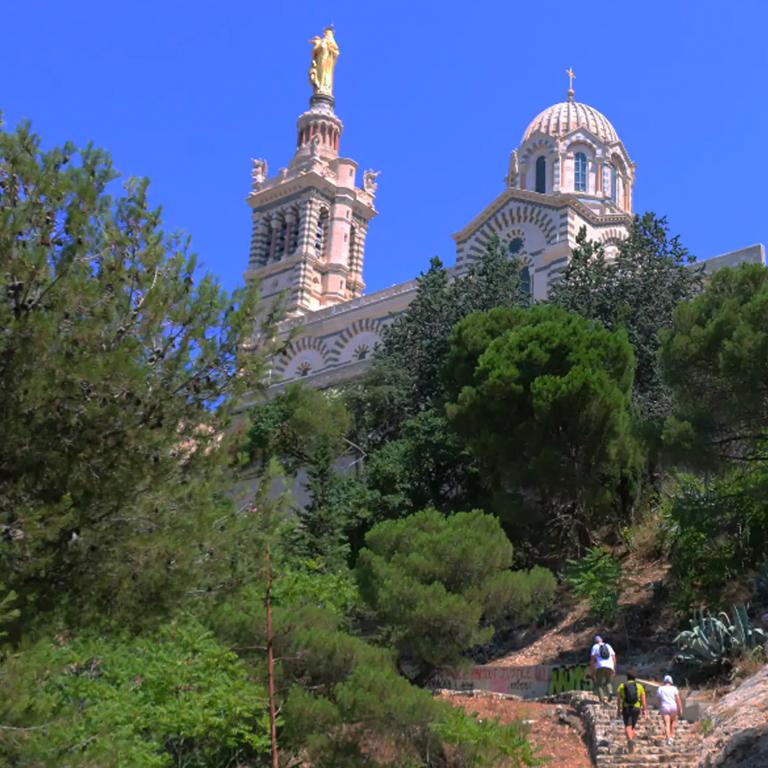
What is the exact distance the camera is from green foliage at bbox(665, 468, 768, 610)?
50.8 ft

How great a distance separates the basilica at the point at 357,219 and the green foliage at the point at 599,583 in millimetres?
12457

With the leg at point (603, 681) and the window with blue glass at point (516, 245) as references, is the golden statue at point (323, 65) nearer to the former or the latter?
the window with blue glass at point (516, 245)

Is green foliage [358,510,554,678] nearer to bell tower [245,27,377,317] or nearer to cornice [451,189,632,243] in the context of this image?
cornice [451,189,632,243]

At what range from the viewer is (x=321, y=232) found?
4894 cm

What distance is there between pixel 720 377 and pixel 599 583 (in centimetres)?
367

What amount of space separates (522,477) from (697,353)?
445cm

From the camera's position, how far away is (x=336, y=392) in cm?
2761

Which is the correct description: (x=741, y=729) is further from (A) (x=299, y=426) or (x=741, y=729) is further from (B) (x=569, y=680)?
(A) (x=299, y=426)

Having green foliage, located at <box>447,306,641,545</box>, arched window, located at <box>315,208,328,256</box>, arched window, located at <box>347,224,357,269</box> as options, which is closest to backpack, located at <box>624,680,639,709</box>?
green foliage, located at <box>447,306,641,545</box>

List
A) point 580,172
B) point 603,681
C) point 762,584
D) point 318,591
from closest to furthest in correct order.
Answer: point 603,681, point 318,591, point 762,584, point 580,172

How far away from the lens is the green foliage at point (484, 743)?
36.8 ft

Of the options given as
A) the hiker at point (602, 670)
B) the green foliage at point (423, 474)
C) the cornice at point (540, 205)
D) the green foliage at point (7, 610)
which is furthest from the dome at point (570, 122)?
the green foliage at point (7, 610)

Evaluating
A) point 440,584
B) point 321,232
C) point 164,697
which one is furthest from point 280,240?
point 164,697

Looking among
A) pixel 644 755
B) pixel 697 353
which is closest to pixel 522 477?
pixel 697 353
